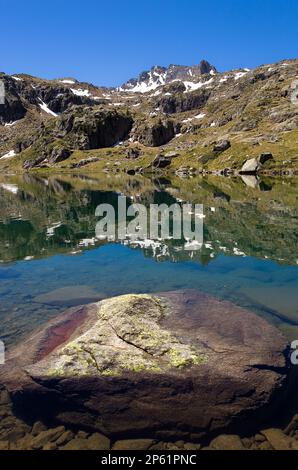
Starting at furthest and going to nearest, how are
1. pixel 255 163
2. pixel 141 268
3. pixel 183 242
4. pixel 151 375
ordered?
pixel 255 163 < pixel 183 242 < pixel 141 268 < pixel 151 375

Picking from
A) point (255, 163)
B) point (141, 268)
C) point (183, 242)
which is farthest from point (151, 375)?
point (255, 163)

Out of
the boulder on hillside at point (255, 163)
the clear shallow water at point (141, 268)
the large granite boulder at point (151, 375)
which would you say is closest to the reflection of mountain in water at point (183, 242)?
the clear shallow water at point (141, 268)

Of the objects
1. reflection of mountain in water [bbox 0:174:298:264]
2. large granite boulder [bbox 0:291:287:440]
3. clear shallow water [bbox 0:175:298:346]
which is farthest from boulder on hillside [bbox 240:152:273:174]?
large granite boulder [bbox 0:291:287:440]

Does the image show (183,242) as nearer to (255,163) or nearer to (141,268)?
(141,268)

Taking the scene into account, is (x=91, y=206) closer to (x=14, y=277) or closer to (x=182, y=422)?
(x=14, y=277)

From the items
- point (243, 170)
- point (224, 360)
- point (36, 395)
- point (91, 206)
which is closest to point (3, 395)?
point (36, 395)

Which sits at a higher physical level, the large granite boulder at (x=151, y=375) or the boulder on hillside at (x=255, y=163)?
the boulder on hillside at (x=255, y=163)

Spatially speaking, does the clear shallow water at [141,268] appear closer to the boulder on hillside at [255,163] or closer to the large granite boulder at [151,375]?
the large granite boulder at [151,375]

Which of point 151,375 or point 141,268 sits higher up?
point 141,268
